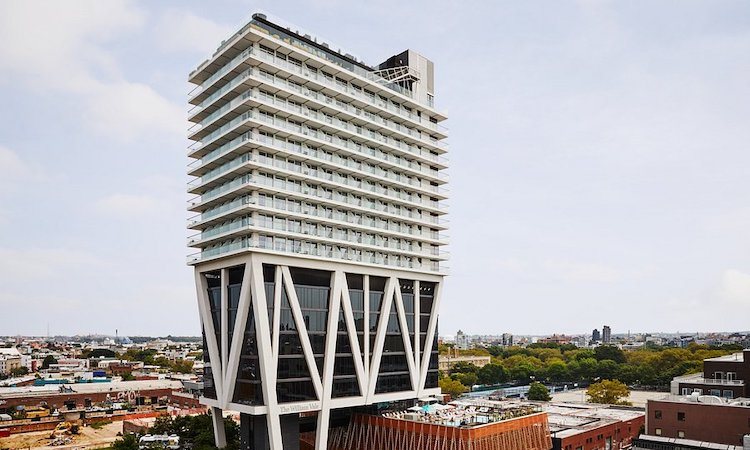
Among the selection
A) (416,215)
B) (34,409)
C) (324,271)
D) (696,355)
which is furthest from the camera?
(696,355)

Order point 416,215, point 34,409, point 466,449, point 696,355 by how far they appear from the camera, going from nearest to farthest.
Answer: point 466,449 < point 416,215 < point 34,409 < point 696,355

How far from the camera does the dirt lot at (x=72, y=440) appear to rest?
92.6 meters

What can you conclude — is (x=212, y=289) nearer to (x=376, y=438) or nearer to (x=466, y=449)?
(x=376, y=438)

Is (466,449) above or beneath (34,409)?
above

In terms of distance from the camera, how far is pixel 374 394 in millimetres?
73500

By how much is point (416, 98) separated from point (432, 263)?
70.8 ft

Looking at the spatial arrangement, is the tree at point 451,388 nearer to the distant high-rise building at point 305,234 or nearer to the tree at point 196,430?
the distant high-rise building at point 305,234

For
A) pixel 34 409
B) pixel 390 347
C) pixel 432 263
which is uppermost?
pixel 432 263

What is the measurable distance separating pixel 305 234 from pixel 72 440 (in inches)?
2342

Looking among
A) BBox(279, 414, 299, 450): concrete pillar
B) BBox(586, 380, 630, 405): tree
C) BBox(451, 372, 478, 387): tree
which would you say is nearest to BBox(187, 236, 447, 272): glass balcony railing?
BBox(279, 414, 299, 450): concrete pillar

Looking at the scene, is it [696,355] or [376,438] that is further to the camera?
[696,355]

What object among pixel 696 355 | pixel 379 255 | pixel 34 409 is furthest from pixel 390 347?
pixel 696 355

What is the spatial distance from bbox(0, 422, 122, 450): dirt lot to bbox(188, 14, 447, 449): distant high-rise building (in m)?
33.4

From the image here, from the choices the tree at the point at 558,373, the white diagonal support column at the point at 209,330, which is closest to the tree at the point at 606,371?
the tree at the point at 558,373
